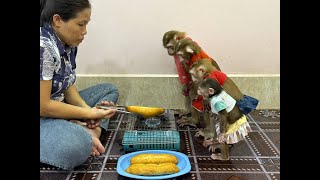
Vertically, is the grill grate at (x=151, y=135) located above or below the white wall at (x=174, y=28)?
below

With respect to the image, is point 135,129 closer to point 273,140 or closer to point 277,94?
point 273,140

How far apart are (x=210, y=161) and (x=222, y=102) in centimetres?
32

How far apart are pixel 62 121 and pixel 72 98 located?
1.10 ft

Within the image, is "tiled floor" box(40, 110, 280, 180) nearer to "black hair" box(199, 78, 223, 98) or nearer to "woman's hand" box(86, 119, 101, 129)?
"woman's hand" box(86, 119, 101, 129)

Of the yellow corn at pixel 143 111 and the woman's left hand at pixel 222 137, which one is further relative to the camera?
the yellow corn at pixel 143 111

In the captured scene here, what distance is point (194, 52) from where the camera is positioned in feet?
6.42

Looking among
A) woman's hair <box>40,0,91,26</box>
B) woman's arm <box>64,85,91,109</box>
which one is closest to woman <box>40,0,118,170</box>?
woman's hair <box>40,0,91,26</box>

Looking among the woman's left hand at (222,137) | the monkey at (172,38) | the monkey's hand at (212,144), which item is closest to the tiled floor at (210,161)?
the monkey's hand at (212,144)

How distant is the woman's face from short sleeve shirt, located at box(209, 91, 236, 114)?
2.26 feet

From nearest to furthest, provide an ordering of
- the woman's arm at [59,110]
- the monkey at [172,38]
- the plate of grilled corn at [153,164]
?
1. the plate of grilled corn at [153,164]
2. the woman's arm at [59,110]
3. the monkey at [172,38]

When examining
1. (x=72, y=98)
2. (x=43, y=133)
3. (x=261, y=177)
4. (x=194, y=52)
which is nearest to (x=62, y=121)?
(x=43, y=133)

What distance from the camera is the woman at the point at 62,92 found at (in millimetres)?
1600

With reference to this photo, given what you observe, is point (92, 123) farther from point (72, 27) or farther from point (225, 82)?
point (225, 82)

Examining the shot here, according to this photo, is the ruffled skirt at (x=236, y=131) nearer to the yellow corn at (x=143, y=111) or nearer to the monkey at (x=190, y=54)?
the monkey at (x=190, y=54)
